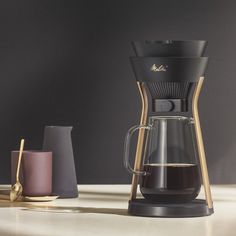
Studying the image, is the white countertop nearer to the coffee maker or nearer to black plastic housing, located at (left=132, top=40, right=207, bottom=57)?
the coffee maker

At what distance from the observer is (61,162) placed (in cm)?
203

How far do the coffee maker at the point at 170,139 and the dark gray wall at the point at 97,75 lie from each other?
78 centimetres

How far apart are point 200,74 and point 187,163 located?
210 mm

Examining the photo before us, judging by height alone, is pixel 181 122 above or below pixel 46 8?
below

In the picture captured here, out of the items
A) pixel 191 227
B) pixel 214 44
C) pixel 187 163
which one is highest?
pixel 214 44

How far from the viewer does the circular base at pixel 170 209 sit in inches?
64.5

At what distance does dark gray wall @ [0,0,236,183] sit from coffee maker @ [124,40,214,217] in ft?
2.58

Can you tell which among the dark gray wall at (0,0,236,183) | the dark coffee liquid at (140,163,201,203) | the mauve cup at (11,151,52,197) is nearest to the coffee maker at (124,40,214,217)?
the dark coffee liquid at (140,163,201,203)

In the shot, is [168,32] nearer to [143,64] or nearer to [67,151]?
[67,151]

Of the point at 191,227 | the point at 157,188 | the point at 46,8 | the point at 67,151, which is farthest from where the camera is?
the point at 46,8

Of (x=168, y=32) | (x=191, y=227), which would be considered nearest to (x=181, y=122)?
(x=191, y=227)

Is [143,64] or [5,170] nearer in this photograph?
[143,64]

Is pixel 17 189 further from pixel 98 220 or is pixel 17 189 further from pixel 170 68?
pixel 170 68

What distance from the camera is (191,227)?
152cm
